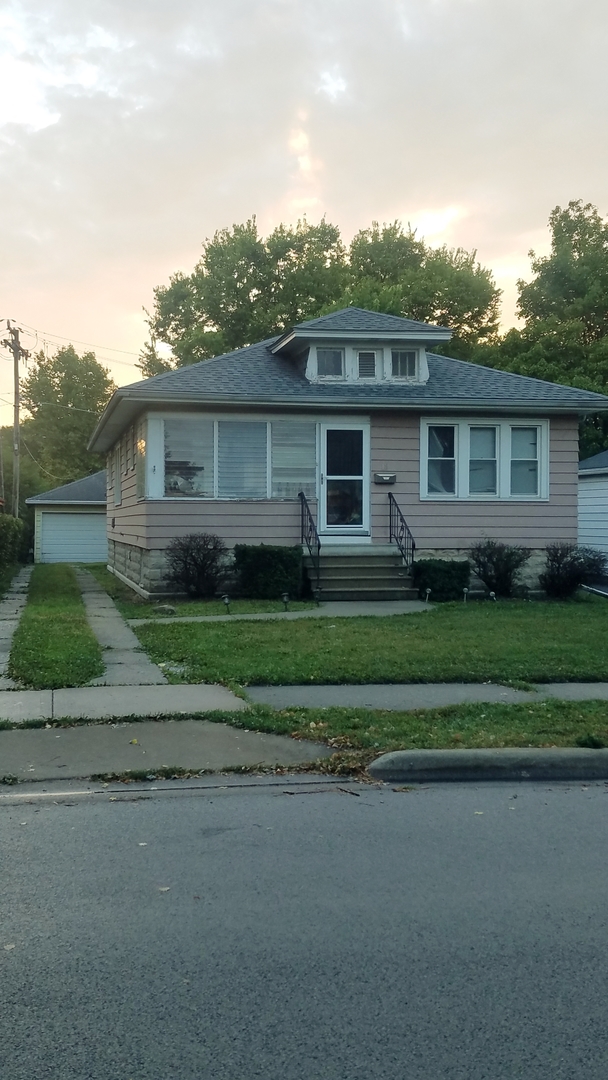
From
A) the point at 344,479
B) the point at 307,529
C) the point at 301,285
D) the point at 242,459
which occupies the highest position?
the point at 301,285

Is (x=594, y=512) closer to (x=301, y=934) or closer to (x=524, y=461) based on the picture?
(x=524, y=461)

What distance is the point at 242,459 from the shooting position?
1855 centimetres

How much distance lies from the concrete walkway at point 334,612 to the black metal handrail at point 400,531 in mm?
1691

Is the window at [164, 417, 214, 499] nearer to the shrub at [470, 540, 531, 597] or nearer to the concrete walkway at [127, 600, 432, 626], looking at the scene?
the concrete walkway at [127, 600, 432, 626]

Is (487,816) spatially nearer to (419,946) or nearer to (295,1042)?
(419,946)

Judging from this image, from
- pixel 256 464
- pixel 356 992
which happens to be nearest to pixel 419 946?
pixel 356 992

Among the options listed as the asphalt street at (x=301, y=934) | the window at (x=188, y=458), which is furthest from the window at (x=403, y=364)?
the asphalt street at (x=301, y=934)

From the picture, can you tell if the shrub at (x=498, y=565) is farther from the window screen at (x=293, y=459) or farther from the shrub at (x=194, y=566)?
the shrub at (x=194, y=566)

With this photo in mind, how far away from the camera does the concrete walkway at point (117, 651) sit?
946 cm

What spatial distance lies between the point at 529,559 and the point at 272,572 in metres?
5.46

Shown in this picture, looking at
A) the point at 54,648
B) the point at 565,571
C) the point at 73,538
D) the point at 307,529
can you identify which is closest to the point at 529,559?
the point at 565,571

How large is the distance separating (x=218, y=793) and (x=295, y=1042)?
303 cm

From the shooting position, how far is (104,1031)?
338 centimetres

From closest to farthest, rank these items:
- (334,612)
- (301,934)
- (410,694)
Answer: (301,934) < (410,694) < (334,612)
